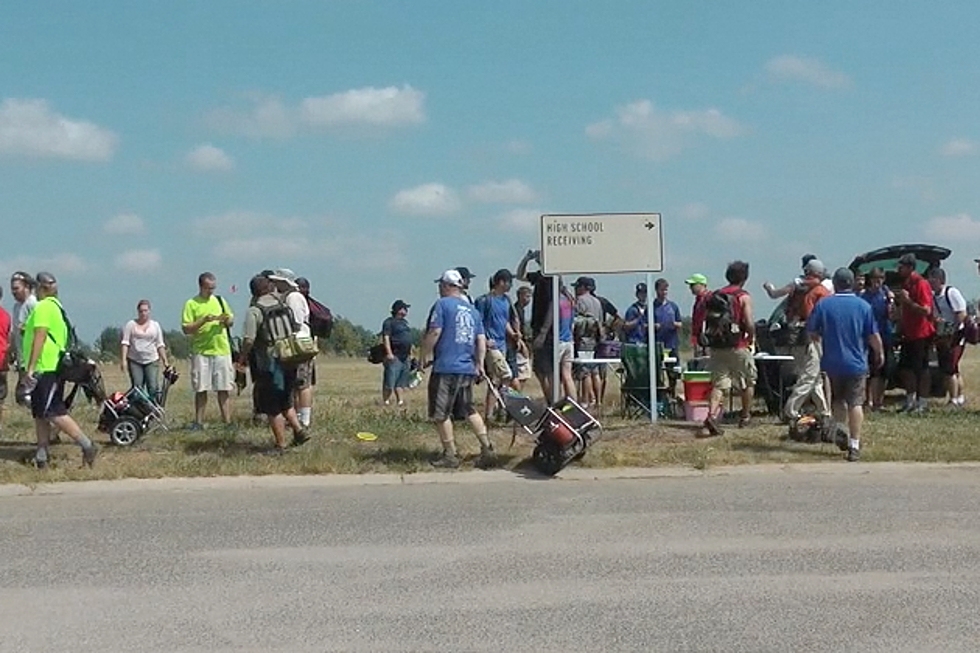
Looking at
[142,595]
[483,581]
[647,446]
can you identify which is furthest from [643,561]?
[647,446]

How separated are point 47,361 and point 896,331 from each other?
10071 mm

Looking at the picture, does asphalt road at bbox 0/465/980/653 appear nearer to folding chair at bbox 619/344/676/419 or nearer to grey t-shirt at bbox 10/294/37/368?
grey t-shirt at bbox 10/294/37/368

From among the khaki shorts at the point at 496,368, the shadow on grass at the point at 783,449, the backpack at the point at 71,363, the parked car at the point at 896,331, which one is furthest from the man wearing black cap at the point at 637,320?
the backpack at the point at 71,363

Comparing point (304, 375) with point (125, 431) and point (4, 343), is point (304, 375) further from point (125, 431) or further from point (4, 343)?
point (4, 343)

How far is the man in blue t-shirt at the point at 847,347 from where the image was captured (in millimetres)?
10484

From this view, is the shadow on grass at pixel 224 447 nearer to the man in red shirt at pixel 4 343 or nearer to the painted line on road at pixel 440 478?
the painted line on road at pixel 440 478

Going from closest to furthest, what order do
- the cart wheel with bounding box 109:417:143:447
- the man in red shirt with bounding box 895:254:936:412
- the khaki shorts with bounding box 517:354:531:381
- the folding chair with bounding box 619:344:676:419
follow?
1. the cart wheel with bounding box 109:417:143:447
2. the folding chair with bounding box 619:344:676:419
3. the man in red shirt with bounding box 895:254:936:412
4. the khaki shorts with bounding box 517:354:531:381

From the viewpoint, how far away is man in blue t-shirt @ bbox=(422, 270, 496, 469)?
10.2 m

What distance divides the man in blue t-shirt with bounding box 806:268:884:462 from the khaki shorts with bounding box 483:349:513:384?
10.6 feet

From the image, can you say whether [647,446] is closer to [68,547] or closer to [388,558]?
[388,558]

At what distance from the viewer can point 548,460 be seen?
33.0 feet

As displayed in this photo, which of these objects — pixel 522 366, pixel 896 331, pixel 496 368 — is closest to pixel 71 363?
pixel 496 368

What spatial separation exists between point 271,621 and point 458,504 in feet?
10.7

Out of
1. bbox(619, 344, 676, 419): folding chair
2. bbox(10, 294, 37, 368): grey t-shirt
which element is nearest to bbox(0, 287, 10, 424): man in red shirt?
bbox(10, 294, 37, 368): grey t-shirt
